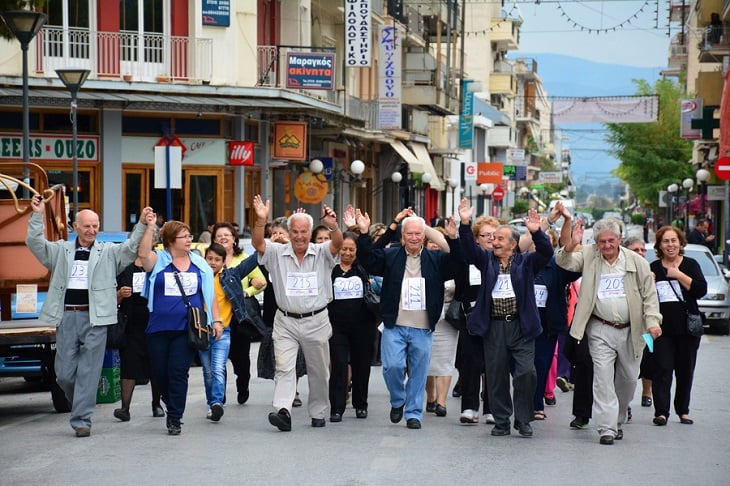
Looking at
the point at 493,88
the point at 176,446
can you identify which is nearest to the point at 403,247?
the point at 176,446

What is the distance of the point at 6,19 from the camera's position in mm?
17141

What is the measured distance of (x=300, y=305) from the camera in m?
11.6

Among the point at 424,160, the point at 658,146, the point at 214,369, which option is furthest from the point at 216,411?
the point at 658,146

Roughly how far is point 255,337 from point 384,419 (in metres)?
1.68

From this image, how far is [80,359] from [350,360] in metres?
2.68

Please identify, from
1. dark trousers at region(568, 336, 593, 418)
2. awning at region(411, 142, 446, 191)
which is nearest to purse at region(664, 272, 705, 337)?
dark trousers at region(568, 336, 593, 418)

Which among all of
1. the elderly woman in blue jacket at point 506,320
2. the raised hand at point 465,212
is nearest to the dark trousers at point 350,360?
the elderly woman in blue jacket at point 506,320

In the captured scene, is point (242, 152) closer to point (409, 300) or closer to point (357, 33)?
point (357, 33)

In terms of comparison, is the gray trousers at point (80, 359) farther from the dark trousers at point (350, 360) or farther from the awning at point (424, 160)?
the awning at point (424, 160)

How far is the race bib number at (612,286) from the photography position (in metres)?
11.2

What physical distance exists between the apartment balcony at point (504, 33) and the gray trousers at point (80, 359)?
283 ft

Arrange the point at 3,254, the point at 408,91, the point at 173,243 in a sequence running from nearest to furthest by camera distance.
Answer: the point at 173,243, the point at 3,254, the point at 408,91

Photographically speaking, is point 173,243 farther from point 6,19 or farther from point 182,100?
point 182,100

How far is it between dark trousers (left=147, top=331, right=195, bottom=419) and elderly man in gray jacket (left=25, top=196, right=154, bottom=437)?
1.47 ft
